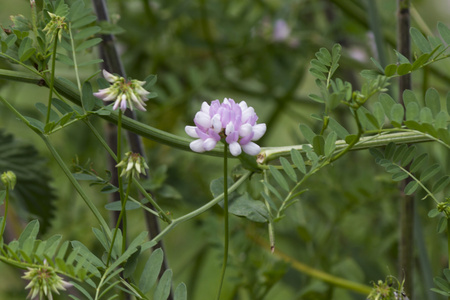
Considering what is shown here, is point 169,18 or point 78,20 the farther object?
point 169,18

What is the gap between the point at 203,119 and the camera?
1.06ft

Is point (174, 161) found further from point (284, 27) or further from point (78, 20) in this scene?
point (78, 20)

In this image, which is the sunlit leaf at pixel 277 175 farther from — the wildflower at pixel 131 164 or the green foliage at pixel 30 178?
the green foliage at pixel 30 178

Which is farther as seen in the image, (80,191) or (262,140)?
(262,140)

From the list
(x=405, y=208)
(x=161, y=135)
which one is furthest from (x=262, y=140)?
(x=161, y=135)

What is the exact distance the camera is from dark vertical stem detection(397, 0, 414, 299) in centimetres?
44

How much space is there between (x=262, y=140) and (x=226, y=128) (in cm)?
51

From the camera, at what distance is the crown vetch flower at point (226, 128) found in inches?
12.6

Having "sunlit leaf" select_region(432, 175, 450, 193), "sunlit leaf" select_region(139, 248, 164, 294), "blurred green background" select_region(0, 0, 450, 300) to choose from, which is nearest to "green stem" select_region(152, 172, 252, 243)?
"sunlit leaf" select_region(139, 248, 164, 294)

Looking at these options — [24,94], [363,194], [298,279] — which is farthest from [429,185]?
[24,94]

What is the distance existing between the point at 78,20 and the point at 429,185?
47 cm

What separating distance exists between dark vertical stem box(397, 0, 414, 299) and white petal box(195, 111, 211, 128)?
181mm

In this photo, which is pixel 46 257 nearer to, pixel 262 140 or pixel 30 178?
pixel 30 178

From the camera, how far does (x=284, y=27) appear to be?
81cm
